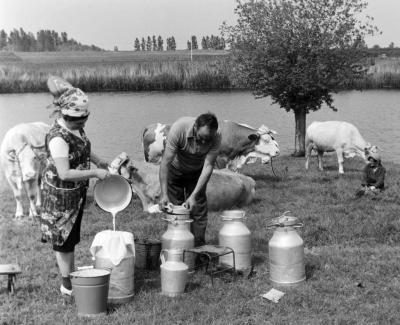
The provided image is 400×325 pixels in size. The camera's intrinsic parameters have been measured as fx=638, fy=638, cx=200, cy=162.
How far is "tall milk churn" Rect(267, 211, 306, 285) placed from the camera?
7.19m

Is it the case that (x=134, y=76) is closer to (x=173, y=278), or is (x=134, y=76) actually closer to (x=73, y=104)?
(x=173, y=278)

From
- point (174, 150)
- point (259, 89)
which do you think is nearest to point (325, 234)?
point (174, 150)

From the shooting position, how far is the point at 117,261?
21.6 ft

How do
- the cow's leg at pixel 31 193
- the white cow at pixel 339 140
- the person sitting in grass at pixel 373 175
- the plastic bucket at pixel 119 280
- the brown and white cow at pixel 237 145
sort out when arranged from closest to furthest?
the plastic bucket at pixel 119 280 → the cow's leg at pixel 31 193 → the person sitting in grass at pixel 373 175 → the brown and white cow at pixel 237 145 → the white cow at pixel 339 140

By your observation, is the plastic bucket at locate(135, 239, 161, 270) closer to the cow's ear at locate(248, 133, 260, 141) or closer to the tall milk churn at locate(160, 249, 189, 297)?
the tall milk churn at locate(160, 249, 189, 297)

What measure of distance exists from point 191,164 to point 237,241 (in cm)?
115

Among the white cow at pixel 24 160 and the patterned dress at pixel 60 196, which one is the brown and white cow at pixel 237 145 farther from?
the patterned dress at pixel 60 196

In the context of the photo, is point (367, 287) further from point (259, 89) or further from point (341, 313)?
point (259, 89)

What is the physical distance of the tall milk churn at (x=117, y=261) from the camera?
260 inches

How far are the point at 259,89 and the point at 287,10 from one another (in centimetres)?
275

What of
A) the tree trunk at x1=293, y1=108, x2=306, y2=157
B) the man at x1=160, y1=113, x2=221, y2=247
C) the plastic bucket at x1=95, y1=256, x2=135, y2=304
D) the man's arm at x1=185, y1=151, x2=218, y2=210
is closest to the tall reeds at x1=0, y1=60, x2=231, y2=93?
the tree trunk at x1=293, y1=108, x2=306, y2=157

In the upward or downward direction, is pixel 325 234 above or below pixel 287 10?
below

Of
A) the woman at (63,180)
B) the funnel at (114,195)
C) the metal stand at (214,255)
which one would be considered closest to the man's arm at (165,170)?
the metal stand at (214,255)

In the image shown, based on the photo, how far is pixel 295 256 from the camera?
7.21 meters
